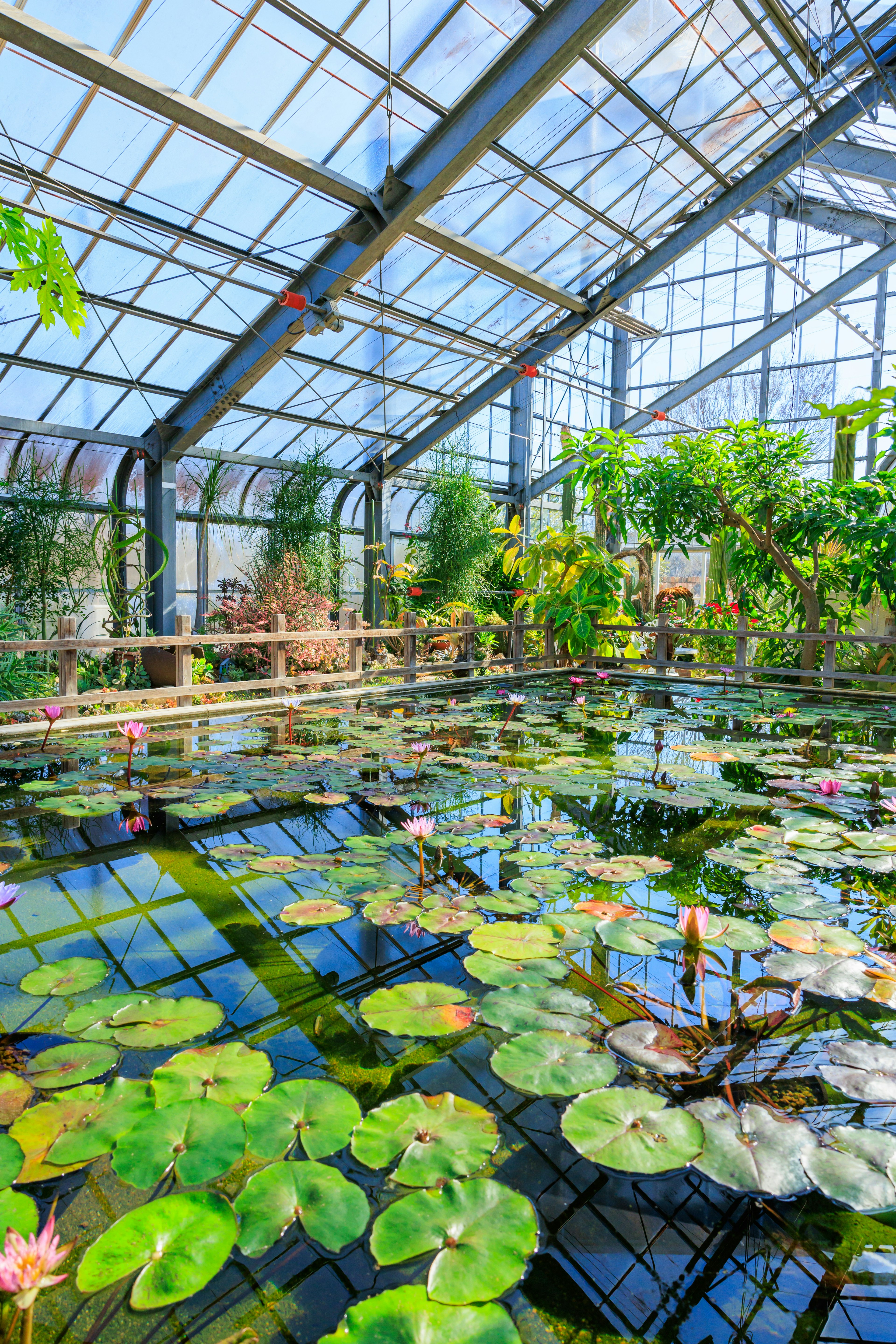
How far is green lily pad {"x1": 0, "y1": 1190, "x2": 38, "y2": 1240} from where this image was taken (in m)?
0.84

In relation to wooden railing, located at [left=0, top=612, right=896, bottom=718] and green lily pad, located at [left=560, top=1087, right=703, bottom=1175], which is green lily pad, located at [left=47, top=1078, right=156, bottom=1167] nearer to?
green lily pad, located at [left=560, top=1087, right=703, bottom=1175]

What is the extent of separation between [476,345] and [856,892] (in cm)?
821

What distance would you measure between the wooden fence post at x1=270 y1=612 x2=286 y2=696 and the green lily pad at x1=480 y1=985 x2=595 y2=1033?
3867 millimetres

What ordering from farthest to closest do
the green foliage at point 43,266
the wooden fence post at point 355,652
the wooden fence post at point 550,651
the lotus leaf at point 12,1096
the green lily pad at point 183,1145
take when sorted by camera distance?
the wooden fence post at point 550,651 → the wooden fence post at point 355,652 → the green foliage at point 43,266 → the lotus leaf at point 12,1096 → the green lily pad at point 183,1145

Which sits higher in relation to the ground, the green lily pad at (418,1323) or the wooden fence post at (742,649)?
the wooden fence post at (742,649)

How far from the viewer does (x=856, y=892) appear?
195 centimetres

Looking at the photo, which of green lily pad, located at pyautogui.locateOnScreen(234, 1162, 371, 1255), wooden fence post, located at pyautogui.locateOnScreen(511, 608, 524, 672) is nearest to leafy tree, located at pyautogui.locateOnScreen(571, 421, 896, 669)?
wooden fence post, located at pyautogui.locateOnScreen(511, 608, 524, 672)

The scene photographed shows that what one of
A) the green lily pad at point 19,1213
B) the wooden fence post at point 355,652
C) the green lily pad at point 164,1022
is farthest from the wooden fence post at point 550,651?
the green lily pad at point 19,1213

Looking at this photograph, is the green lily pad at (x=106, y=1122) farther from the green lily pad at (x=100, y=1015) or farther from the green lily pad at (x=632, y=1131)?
the green lily pad at (x=632, y=1131)

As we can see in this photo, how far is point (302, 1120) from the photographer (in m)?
1.03

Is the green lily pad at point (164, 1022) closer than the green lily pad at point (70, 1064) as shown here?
No

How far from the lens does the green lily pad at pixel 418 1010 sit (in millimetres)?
1255

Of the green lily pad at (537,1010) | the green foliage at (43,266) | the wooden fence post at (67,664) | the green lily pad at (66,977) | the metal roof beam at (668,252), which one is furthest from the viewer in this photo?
the metal roof beam at (668,252)

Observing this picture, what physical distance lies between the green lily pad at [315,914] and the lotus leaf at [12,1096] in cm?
60
